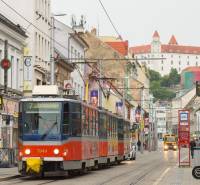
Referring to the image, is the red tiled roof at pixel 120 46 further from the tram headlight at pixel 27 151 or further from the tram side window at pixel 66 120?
the tram headlight at pixel 27 151

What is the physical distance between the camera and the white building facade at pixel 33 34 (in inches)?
1993

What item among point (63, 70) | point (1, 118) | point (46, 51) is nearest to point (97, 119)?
point (1, 118)

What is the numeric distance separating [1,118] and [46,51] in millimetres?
17221

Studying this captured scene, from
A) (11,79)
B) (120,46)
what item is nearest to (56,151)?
(11,79)

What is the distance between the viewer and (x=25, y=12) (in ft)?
178

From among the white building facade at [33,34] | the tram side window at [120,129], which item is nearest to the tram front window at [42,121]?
the tram side window at [120,129]

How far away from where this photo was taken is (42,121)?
28969 mm

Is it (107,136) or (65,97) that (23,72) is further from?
(65,97)

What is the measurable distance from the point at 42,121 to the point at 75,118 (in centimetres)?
154

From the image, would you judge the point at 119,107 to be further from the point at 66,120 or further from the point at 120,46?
the point at 66,120

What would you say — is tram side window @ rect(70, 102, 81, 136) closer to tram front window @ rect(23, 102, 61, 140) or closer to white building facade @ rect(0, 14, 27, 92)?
tram front window @ rect(23, 102, 61, 140)

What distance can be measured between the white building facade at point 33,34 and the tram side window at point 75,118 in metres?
19.3

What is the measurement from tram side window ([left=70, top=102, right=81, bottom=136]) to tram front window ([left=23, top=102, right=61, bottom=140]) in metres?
0.70

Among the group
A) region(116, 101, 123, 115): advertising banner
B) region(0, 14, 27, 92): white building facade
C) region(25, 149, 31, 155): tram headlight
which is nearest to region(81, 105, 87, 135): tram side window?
region(25, 149, 31, 155): tram headlight
